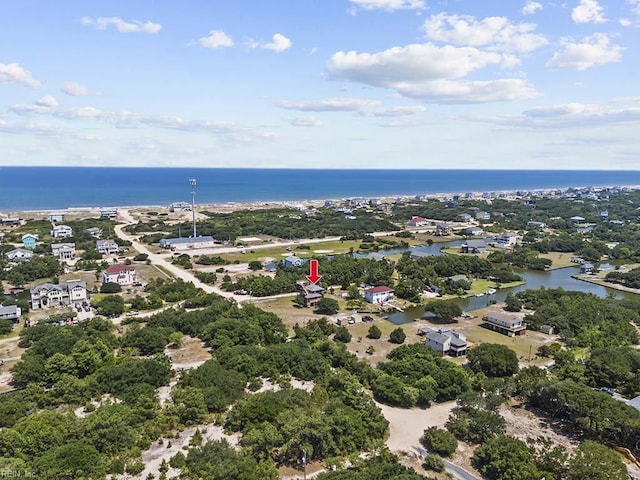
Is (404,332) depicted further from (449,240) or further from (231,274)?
(449,240)

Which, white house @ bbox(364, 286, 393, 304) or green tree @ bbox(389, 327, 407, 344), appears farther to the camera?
white house @ bbox(364, 286, 393, 304)

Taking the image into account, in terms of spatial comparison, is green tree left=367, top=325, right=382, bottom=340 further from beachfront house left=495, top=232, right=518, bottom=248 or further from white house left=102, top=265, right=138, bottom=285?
beachfront house left=495, top=232, right=518, bottom=248

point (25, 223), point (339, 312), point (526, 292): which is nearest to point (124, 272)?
point (339, 312)

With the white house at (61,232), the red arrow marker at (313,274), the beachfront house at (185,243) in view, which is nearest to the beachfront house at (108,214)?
the white house at (61,232)

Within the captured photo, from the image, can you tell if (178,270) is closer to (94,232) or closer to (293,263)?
(293,263)

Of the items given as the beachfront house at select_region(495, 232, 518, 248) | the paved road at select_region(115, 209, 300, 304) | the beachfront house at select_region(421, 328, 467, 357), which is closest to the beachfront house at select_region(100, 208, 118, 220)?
the paved road at select_region(115, 209, 300, 304)

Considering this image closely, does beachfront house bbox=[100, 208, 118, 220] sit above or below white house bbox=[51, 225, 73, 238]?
above

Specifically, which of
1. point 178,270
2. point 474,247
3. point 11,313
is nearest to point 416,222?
point 474,247
